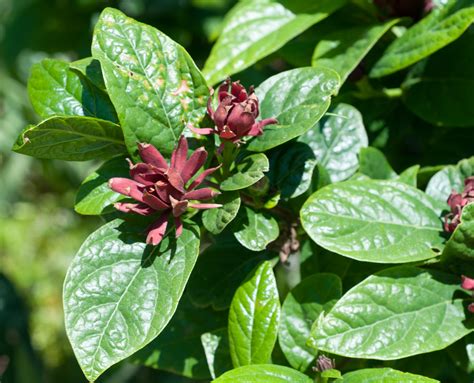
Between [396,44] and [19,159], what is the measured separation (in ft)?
11.4

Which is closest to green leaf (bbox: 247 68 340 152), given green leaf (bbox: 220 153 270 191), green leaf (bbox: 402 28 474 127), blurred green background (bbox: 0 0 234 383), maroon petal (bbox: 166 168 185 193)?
green leaf (bbox: 220 153 270 191)

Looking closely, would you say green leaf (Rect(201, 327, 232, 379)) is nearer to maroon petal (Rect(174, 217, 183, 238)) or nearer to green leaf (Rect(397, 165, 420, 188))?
maroon petal (Rect(174, 217, 183, 238))

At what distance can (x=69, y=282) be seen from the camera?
855 millimetres

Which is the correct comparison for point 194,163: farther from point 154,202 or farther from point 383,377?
point 383,377

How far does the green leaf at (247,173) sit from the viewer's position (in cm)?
88

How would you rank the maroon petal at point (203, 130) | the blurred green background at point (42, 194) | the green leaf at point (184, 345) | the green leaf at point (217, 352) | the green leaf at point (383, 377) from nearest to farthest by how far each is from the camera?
1. the green leaf at point (383, 377)
2. the maroon petal at point (203, 130)
3. the green leaf at point (217, 352)
4. the green leaf at point (184, 345)
5. the blurred green background at point (42, 194)

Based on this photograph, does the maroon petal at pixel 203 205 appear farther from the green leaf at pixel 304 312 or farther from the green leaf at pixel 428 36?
the green leaf at pixel 428 36

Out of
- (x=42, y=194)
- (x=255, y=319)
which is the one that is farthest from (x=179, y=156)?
(x=42, y=194)

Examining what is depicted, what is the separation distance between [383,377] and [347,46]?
1.85 feet

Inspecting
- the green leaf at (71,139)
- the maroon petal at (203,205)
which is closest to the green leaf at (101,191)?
the green leaf at (71,139)

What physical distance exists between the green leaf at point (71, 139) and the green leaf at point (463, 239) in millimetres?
449

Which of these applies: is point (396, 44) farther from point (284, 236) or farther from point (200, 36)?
point (200, 36)

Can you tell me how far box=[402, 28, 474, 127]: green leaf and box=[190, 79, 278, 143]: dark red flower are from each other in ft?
1.44

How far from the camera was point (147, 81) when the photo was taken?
3.03 ft
